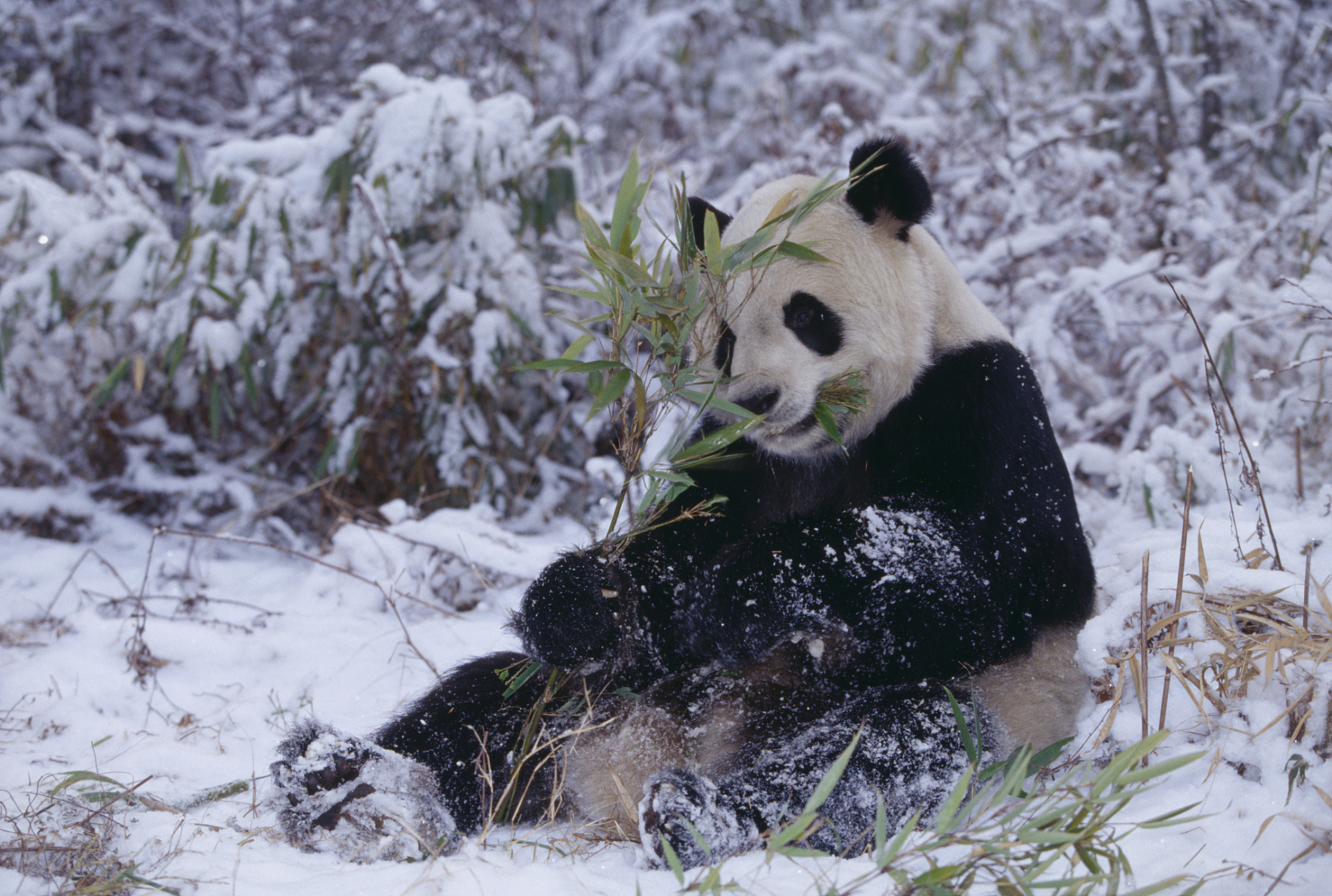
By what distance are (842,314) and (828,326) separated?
42mm

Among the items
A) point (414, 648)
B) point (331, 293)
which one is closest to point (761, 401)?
point (414, 648)

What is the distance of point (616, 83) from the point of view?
6406 millimetres

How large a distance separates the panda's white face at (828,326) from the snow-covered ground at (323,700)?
0.71 m

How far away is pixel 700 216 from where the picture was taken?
223 centimetres

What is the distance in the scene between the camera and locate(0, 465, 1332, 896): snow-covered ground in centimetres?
146

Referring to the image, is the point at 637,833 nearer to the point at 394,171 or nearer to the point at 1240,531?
the point at 1240,531

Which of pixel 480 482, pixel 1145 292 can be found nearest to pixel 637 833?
pixel 480 482

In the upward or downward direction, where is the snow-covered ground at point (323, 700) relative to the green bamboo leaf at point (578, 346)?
downward

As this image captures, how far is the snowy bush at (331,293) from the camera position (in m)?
3.96

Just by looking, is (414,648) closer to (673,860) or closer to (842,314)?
(673,860)

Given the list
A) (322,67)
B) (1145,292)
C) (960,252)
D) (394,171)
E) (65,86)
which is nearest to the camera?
(394,171)

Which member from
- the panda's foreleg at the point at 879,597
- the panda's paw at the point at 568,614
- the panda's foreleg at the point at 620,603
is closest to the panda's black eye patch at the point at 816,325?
the panda's foreleg at the point at 879,597

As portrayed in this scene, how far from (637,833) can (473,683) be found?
24.3 inches

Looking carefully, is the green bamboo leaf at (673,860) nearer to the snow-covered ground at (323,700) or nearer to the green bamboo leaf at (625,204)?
the snow-covered ground at (323,700)
